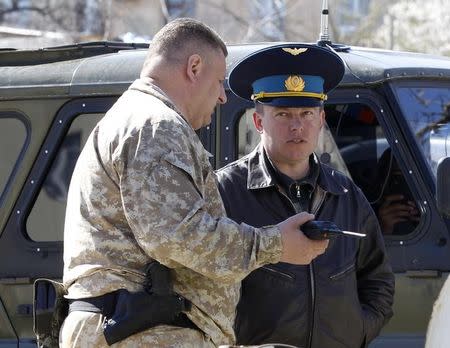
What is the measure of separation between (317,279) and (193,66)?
907 mm

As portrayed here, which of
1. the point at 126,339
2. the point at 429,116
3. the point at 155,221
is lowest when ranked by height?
the point at 126,339

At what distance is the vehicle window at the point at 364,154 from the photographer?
4980 mm

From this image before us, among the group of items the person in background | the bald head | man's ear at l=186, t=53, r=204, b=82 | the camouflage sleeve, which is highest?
the bald head

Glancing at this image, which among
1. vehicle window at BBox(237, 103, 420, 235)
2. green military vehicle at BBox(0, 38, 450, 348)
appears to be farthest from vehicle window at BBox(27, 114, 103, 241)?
vehicle window at BBox(237, 103, 420, 235)

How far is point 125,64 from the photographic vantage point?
210 inches

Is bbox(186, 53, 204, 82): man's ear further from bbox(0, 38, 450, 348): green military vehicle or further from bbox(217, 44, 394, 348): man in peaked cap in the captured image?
bbox(0, 38, 450, 348): green military vehicle

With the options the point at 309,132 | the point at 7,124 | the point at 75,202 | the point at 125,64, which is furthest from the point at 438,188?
the point at 7,124

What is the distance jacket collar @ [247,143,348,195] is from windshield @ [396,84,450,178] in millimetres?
926

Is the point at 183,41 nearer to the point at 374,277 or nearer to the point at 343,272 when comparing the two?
the point at 343,272

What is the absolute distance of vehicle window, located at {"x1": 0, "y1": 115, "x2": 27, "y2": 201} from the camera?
534 cm

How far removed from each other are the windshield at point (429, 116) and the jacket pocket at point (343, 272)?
1043 mm

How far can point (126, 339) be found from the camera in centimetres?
340

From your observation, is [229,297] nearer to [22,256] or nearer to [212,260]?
[212,260]

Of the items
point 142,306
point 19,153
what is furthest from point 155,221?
point 19,153
